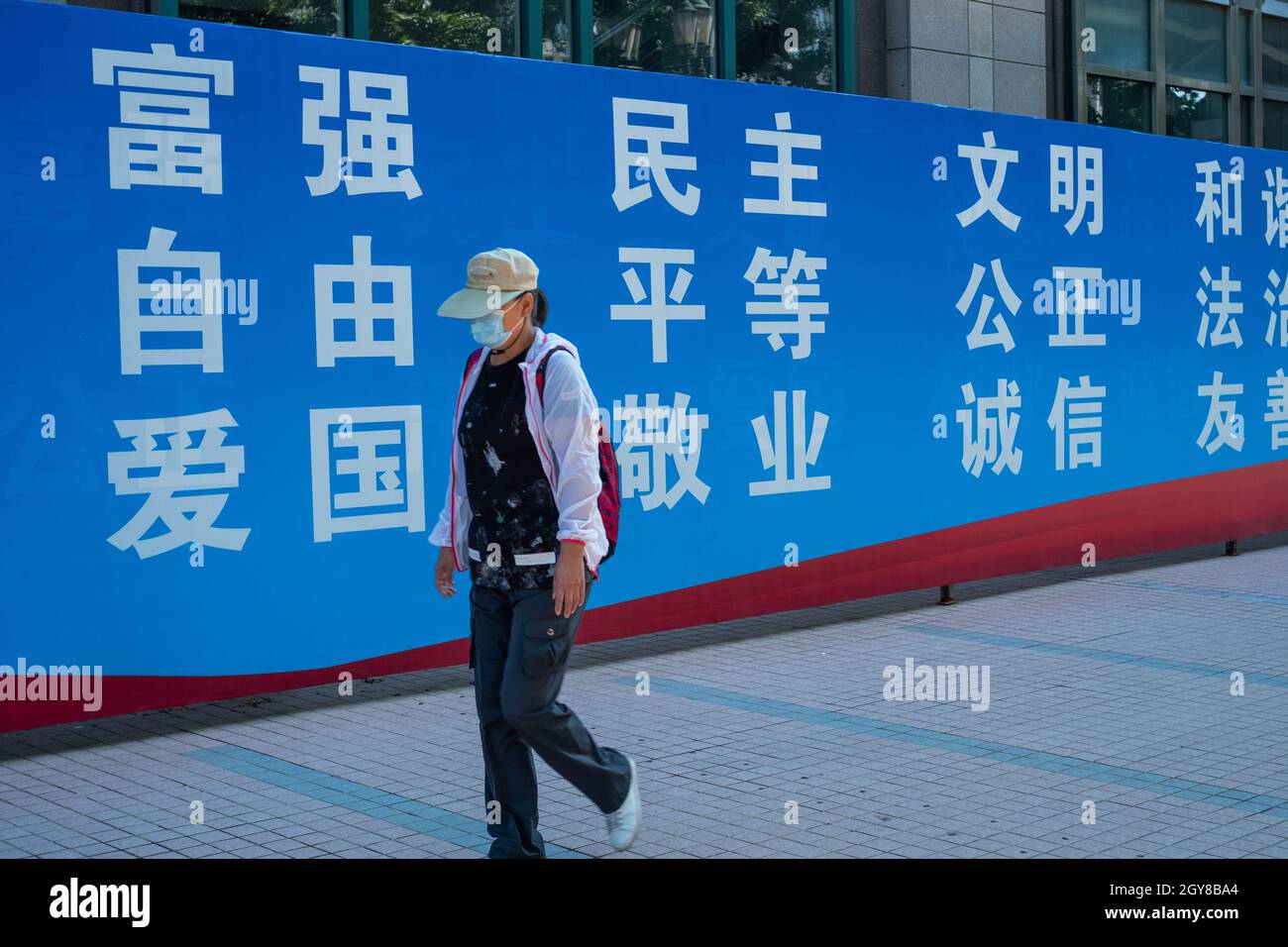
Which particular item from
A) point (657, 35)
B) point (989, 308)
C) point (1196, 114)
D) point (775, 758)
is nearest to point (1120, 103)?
point (1196, 114)

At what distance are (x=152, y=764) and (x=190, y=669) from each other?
0.64 meters

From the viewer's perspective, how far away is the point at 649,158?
912cm

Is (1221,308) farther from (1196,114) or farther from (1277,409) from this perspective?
(1196,114)

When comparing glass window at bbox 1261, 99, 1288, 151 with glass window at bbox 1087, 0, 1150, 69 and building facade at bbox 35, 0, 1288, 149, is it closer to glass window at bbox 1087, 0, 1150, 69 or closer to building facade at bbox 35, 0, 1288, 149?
building facade at bbox 35, 0, 1288, 149

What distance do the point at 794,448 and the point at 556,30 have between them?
433cm

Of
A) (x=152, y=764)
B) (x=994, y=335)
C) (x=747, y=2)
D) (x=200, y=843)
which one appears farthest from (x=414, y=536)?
(x=747, y=2)

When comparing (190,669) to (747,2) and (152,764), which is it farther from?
(747,2)

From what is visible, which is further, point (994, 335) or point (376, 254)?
point (994, 335)

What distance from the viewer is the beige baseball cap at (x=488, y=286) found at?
203 inches

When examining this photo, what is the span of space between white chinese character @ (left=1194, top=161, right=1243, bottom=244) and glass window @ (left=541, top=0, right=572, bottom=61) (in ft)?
16.5

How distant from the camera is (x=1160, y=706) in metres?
7.63

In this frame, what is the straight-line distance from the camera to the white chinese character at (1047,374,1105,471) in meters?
11.6

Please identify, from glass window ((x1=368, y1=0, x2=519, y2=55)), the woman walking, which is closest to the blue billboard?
the woman walking

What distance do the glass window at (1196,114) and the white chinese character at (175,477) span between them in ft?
45.3
